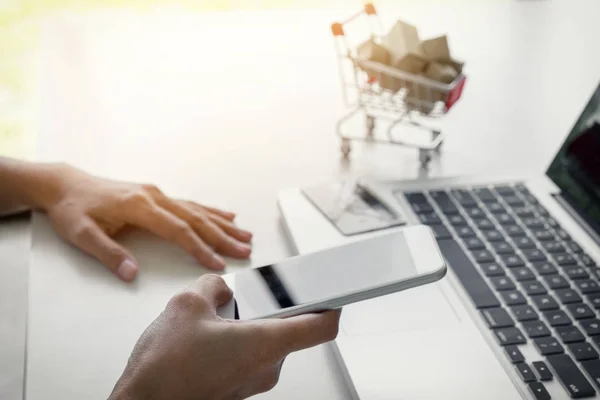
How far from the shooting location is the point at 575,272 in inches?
25.6

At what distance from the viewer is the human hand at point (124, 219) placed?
2.25ft

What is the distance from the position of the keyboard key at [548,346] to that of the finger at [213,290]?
27 centimetres

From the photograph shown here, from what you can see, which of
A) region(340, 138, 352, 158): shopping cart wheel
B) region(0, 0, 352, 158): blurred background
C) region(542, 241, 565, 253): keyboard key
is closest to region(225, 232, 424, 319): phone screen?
region(542, 241, 565, 253): keyboard key

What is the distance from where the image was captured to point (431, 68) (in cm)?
79

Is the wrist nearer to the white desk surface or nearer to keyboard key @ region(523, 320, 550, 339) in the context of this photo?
the white desk surface

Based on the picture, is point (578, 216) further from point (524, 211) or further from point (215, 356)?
point (215, 356)

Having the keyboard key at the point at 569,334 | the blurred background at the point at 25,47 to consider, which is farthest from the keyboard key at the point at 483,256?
the blurred background at the point at 25,47

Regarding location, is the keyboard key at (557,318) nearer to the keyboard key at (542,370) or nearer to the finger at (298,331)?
the keyboard key at (542,370)

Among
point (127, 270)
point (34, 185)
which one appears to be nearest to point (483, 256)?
point (127, 270)

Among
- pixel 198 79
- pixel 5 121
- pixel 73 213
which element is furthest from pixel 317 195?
pixel 5 121

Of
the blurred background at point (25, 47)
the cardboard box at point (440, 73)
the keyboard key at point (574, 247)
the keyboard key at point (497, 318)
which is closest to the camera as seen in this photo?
the keyboard key at point (497, 318)

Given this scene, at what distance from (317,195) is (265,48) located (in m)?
0.49

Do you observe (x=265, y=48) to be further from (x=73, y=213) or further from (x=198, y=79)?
(x=73, y=213)

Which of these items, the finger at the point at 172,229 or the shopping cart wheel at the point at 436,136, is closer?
the finger at the point at 172,229
